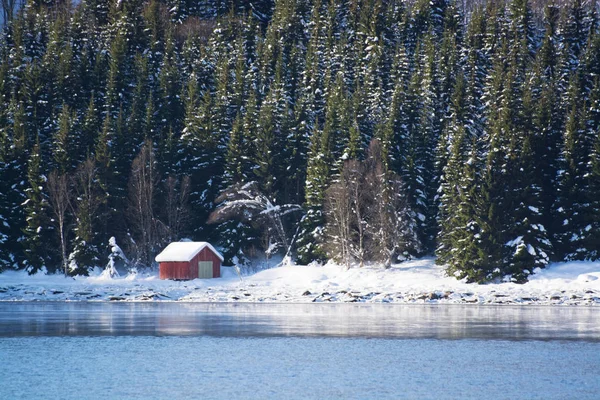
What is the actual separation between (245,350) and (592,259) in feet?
134

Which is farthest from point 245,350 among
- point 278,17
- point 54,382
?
point 278,17

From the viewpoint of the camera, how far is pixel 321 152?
7588cm

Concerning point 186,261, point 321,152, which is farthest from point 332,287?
point 321,152

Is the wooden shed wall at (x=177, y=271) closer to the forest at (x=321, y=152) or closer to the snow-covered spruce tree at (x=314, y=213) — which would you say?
the forest at (x=321, y=152)

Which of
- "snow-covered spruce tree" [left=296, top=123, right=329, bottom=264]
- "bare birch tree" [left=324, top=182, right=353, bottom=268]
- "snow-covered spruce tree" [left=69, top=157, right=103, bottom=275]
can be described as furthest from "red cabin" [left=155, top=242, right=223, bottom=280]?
"bare birch tree" [left=324, top=182, right=353, bottom=268]

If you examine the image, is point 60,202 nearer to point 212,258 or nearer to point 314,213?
point 212,258

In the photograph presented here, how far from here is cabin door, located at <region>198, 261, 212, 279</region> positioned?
7075cm

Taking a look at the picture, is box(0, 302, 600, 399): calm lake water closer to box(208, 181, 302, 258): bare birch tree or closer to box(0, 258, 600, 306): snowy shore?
box(0, 258, 600, 306): snowy shore

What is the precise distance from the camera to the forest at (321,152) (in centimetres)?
6462

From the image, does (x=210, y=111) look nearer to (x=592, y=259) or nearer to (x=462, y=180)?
→ (x=462, y=180)

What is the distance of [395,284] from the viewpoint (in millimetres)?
62562

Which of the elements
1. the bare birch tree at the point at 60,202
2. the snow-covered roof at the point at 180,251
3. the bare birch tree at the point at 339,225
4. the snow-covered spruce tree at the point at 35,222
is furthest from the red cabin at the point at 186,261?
the snow-covered spruce tree at the point at 35,222

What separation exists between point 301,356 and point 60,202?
5009cm

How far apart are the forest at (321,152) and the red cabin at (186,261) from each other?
3.79 m
